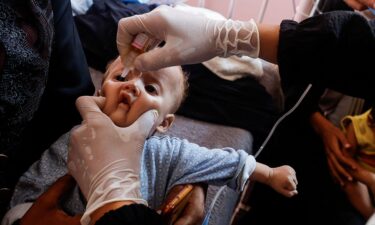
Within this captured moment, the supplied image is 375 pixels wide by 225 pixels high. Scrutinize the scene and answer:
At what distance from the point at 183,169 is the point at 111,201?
0.27m

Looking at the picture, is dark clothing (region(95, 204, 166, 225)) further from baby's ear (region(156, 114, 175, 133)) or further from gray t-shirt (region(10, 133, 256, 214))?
baby's ear (region(156, 114, 175, 133))

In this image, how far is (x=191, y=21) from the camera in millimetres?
874

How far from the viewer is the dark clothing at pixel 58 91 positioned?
100 centimetres

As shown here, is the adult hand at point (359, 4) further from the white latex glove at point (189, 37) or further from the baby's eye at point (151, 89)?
the baby's eye at point (151, 89)

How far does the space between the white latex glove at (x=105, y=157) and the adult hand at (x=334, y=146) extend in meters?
0.98

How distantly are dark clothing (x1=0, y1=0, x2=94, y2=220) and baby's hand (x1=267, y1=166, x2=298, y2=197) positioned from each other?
65 centimetres

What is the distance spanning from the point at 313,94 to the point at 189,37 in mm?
933

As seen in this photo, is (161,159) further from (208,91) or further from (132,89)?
(208,91)

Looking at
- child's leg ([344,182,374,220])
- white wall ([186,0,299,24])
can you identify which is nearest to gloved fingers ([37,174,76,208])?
child's leg ([344,182,374,220])

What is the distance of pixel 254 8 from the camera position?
2.13 m

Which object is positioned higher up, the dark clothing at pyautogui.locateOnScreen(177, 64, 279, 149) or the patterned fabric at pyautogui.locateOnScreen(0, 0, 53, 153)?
the patterned fabric at pyautogui.locateOnScreen(0, 0, 53, 153)

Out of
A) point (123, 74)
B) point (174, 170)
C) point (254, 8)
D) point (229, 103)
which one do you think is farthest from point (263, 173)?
point (254, 8)

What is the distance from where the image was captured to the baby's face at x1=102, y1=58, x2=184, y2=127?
0.86 meters

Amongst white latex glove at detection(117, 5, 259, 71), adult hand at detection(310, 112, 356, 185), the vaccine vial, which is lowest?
adult hand at detection(310, 112, 356, 185)
